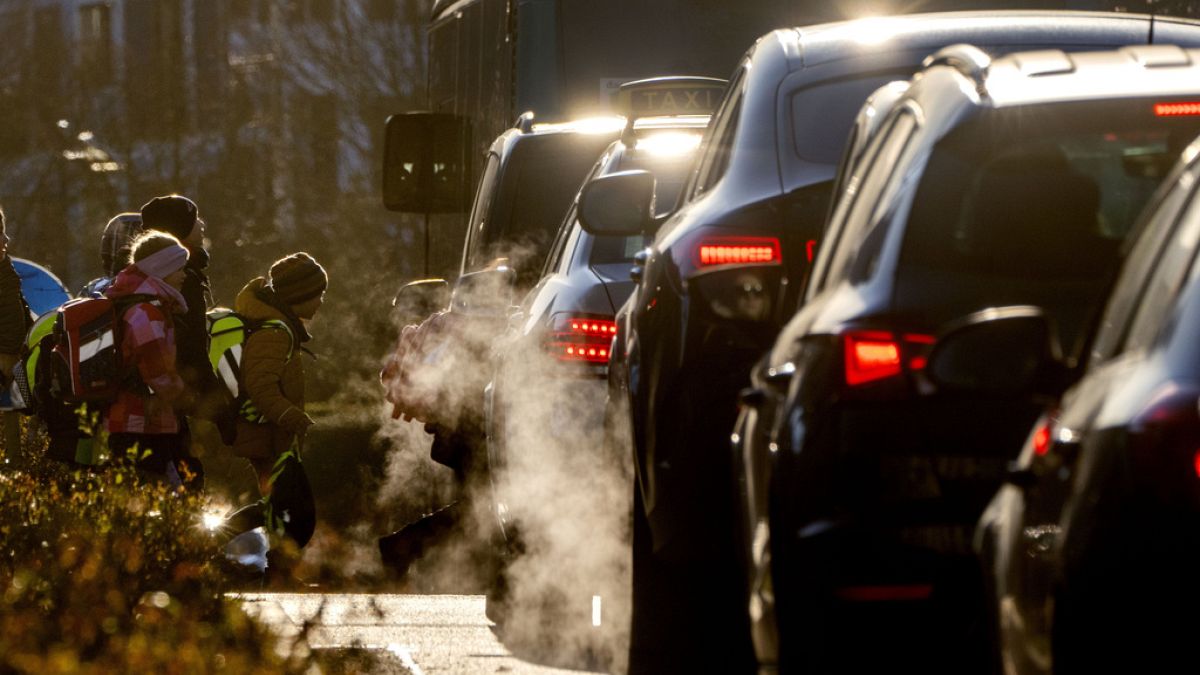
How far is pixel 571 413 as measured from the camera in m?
9.99

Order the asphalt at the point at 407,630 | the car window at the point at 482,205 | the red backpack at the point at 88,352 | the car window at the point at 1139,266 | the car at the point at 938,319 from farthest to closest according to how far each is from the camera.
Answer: the car window at the point at 482,205
the red backpack at the point at 88,352
the asphalt at the point at 407,630
the car at the point at 938,319
the car window at the point at 1139,266

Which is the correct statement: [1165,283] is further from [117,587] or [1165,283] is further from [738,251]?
[117,587]

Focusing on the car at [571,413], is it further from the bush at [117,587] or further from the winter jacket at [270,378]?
the winter jacket at [270,378]

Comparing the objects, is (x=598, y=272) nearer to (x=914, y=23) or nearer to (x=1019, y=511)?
(x=914, y=23)

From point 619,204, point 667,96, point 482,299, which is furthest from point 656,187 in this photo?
point 667,96

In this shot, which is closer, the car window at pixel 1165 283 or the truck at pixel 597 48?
the car window at pixel 1165 283

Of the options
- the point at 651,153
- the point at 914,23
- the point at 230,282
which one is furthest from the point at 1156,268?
the point at 230,282

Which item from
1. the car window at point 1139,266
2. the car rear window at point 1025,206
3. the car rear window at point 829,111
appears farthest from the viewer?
the car rear window at point 829,111

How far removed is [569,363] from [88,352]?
238 cm

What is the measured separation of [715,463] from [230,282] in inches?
1559

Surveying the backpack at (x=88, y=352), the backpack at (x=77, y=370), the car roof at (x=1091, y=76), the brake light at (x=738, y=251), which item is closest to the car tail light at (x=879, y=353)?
the car roof at (x=1091, y=76)

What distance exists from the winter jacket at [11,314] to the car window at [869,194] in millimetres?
9026

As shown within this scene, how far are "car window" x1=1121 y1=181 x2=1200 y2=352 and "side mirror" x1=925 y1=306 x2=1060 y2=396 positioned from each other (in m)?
0.25

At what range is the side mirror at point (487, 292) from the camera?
487 inches
